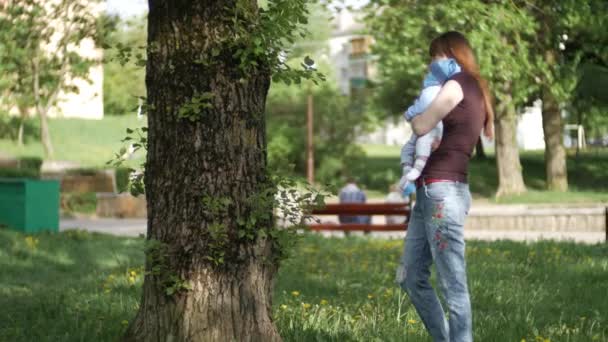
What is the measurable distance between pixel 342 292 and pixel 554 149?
90.7ft

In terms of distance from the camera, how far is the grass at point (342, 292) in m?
6.40

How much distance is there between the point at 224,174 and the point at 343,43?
10988 centimetres

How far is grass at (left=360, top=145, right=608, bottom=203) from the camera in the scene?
32.6 metres

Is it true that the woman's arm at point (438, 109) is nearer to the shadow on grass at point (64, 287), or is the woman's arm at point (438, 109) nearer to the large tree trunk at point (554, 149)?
the shadow on grass at point (64, 287)

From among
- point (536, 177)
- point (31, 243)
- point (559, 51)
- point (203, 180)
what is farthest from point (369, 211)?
point (536, 177)

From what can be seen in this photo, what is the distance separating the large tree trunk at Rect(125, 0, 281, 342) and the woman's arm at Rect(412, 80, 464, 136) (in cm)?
76

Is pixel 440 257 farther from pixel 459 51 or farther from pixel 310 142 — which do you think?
pixel 310 142

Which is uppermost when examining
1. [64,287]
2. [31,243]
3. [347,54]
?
[347,54]

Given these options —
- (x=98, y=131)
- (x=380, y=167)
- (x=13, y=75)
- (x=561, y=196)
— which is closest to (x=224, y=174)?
(x=13, y=75)

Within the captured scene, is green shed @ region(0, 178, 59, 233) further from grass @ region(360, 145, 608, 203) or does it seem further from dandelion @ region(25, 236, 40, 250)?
grass @ region(360, 145, 608, 203)

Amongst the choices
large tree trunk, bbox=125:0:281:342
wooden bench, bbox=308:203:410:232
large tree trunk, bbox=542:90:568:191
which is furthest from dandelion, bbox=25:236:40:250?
large tree trunk, bbox=542:90:568:191

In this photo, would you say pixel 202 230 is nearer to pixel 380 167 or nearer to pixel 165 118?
pixel 165 118

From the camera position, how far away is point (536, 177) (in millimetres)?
41094

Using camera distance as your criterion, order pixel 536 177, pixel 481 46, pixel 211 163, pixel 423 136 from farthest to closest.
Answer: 1. pixel 536 177
2. pixel 481 46
3. pixel 423 136
4. pixel 211 163
